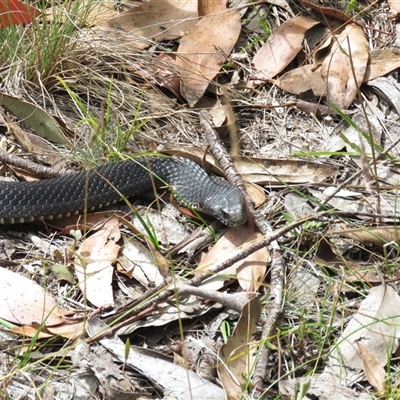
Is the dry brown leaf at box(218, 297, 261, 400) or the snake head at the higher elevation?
→ the snake head

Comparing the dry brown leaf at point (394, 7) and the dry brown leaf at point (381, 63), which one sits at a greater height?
the dry brown leaf at point (394, 7)

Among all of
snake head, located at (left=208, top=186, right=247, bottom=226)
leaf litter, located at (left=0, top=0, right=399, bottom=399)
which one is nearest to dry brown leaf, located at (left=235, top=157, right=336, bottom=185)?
leaf litter, located at (left=0, top=0, right=399, bottom=399)

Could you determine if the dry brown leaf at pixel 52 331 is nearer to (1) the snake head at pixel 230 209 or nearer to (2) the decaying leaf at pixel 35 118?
(1) the snake head at pixel 230 209

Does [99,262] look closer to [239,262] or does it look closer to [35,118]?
[239,262]

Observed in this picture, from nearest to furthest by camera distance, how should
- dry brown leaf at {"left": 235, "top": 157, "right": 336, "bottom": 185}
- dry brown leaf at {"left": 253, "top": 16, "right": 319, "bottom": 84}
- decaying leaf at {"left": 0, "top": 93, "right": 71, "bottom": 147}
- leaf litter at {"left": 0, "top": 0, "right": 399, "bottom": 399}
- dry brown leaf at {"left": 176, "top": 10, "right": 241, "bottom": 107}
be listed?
leaf litter at {"left": 0, "top": 0, "right": 399, "bottom": 399} → dry brown leaf at {"left": 235, "top": 157, "right": 336, "bottom": 185} → decaying leaf at {"left": 0, "top": 93, "right": 71, "bottom": 147} → dry brown leaf at {"left": 176, "top": 10, "right": 241, "bottom": 107} → dry brown leaf at {"left": 253, "top": 16, "right": 319, "bottom": 84}

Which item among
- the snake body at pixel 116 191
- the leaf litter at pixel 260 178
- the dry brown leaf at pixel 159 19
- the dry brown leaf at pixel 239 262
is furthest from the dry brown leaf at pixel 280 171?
the dry brown leaf at pixel 159 19

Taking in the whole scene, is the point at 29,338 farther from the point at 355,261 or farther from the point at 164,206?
the point at 355,261

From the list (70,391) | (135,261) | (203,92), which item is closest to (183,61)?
(203,92)

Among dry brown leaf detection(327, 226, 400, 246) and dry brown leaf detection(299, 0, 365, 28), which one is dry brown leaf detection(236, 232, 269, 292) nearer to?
dry brown leaf detection(327, 226, 400, 246)
